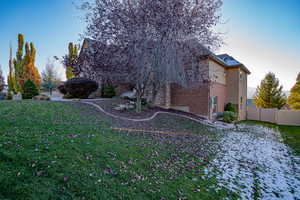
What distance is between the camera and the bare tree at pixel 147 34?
739 cm

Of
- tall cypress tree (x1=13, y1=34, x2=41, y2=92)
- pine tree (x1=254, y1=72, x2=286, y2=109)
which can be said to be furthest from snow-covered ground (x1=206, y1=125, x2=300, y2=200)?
tall cypress tree (x1=13, y1=34, x2=41, y2=92)

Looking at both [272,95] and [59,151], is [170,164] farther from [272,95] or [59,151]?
[272,95]

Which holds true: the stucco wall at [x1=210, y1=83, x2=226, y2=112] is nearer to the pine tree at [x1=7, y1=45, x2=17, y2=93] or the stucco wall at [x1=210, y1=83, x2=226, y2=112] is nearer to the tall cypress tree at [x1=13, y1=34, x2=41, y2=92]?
the tall cypress tree at [x1=13, y1=34, x2=41, y2=92]

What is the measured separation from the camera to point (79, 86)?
40.1 ft

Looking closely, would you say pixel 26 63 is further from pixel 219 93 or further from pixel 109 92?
pixel 219 93

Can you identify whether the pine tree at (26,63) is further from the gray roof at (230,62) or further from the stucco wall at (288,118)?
the stucco wall at (288,118)

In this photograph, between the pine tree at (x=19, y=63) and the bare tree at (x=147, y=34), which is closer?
the bare tree at (x=147, y=34)

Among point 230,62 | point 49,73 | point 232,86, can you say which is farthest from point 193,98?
point 49,73

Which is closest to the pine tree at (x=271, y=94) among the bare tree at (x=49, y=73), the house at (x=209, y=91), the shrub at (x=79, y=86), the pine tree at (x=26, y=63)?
the house at (x=209, y=91)

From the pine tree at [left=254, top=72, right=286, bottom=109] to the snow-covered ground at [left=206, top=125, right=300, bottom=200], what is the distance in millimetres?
19769

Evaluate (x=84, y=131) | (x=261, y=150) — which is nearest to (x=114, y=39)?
(x=84, y=131)

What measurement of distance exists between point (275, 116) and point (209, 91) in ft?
33.4

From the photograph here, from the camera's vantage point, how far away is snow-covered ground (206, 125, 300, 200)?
3547 mm

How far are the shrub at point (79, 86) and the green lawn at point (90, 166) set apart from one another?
672 cm
